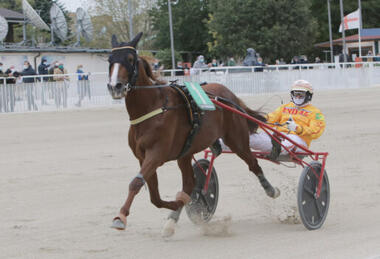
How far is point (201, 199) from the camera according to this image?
586 centimetres

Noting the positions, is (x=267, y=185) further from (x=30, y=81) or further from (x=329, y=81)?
(x=329, y=81)

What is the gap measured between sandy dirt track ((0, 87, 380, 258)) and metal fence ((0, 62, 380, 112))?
14.4 ft

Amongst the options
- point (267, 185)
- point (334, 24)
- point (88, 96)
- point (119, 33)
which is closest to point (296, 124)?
point (267, 185)

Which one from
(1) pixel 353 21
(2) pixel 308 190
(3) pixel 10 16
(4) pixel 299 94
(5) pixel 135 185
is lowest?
(2) pixel 308 190

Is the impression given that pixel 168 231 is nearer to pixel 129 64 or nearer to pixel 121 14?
pixel 129 64

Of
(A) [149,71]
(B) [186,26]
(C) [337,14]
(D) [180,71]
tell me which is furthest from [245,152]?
(C) [337,14]

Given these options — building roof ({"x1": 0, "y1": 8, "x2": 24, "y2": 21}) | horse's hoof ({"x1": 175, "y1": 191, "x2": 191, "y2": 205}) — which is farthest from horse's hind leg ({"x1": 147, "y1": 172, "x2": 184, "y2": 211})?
building roof ({"x1": 0, "y1": 8, "x2": 24, "y2": 21})

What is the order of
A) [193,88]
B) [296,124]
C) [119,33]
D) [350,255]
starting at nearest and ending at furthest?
[350,255]
[193,88]
[296,124]
[119,33]

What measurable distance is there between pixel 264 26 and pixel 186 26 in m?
10.7

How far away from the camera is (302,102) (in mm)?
5895

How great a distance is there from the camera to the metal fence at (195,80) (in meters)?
16.5

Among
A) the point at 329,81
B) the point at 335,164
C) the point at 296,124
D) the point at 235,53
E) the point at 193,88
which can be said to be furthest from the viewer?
the point at 235,53

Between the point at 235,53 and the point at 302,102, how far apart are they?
125ft

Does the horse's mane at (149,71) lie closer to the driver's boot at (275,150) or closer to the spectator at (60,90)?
the driver's boot at (275,150)
